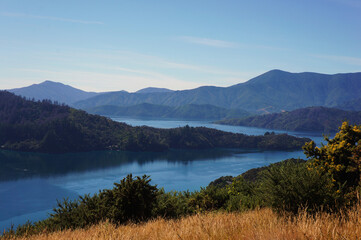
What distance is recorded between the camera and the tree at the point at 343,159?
632 inches

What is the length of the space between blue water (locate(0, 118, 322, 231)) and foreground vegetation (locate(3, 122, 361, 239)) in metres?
55.0

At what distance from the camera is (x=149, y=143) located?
17600cm

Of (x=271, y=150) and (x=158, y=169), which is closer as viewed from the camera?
(x=158, y=169)

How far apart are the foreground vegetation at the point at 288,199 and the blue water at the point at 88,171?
54979 mm

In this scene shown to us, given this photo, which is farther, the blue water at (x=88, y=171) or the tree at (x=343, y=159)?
the blue water at (x=88, y=171)

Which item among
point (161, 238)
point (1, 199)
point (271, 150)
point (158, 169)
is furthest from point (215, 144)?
point (161, 238)

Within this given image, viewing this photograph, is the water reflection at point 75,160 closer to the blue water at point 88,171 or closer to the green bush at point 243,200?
the blue water at point 88,171

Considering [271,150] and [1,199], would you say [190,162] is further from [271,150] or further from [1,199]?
[1,199]

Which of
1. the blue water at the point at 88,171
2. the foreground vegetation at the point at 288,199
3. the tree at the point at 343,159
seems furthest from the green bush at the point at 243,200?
A: the blue water at the point at 88,171

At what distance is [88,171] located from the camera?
116500 mm

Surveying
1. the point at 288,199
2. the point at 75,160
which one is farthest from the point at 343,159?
the point at 75,160

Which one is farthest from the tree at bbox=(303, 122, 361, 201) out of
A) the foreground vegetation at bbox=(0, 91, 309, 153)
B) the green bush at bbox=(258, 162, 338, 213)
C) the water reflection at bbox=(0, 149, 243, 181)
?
the foreground vegetation at bbox=(0, 91, 309, 153)

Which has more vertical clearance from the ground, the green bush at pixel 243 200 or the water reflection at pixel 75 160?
the green bush at pixel 243 200

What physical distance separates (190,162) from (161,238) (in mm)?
137446
